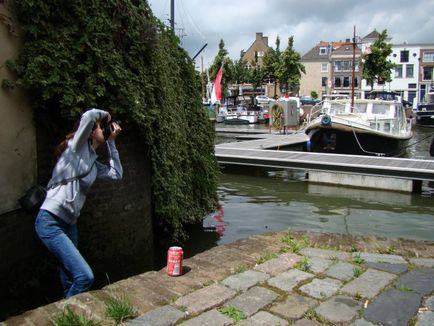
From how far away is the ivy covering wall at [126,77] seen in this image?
178 inches

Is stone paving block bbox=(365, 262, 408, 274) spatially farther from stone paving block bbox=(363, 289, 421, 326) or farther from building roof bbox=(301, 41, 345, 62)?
building roof bbox=(301, 41, 345, 62)

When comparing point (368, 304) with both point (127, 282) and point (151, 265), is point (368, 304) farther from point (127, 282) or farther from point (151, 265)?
point (151, 265)

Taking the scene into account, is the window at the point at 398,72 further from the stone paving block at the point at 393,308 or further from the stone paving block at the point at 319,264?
the stone paving block at the point at 393,308

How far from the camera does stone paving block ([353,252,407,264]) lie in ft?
15.0

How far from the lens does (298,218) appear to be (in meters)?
9.80

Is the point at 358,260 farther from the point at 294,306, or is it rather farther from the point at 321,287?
the point at 294,306

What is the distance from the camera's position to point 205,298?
3586 millimetres

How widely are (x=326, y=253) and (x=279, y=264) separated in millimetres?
677

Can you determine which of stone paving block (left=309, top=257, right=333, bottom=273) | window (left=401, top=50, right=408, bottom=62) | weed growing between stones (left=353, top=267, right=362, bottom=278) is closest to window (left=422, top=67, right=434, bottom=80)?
window (left=401, top=50, right=408, bottom=62)

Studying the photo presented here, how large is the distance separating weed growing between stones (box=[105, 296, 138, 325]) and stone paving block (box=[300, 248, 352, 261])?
2162 millimetres

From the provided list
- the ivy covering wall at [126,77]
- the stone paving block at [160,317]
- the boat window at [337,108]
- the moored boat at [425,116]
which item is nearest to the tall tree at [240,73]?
the moored boat at [425,116]

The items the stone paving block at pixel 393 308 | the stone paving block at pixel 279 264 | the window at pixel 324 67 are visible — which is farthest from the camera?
the window at pixel 324 67

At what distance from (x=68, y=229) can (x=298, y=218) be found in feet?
22.2

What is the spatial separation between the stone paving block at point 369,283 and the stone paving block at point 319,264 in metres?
0.37
